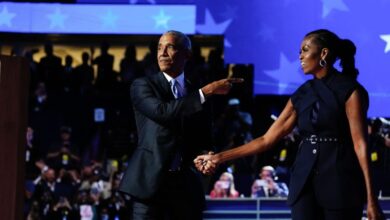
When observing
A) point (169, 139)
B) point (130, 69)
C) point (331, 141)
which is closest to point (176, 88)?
point (169, 139)

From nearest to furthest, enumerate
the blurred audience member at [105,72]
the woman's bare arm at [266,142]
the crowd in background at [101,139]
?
1. the woman's bare arm at [266,142]
2. the crowd in background at [101,139]
3. the blurred audience member at [105,72]

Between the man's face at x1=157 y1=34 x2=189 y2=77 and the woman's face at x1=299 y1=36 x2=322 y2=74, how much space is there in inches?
26.8

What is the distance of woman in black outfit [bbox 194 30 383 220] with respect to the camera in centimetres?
378

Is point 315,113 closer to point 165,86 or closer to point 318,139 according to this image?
point 318,139

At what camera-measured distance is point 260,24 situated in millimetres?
10141

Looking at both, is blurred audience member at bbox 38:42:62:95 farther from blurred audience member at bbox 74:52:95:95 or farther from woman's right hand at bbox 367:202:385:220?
woman's right hand at bbox 367:202:385:220

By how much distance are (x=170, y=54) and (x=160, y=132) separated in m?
0.41

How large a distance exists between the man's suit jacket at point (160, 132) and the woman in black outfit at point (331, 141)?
0.55 meters

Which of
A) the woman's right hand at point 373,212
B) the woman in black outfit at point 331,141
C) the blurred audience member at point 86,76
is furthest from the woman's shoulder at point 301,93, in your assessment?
the blurred audience member at point 86,76

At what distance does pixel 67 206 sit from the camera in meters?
10.8

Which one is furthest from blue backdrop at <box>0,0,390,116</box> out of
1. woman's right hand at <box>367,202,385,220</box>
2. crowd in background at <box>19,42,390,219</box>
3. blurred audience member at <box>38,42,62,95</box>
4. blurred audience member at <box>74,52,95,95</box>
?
woman's right hand at <box>367,202,385,220</box>

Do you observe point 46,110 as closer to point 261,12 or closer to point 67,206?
point 67,206

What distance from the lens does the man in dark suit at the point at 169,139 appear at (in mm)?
4145

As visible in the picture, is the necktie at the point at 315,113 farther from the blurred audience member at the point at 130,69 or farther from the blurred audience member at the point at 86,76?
the blurred audience member at the point at 86,76
